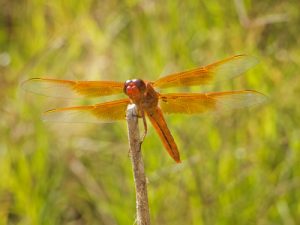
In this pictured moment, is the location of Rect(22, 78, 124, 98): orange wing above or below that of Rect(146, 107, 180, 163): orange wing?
above

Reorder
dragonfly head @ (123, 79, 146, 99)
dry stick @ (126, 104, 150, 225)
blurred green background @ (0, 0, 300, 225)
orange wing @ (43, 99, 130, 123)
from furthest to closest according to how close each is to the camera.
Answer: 1. blurred green background @ (0, 0, 300, 225)
2. orange wing @ (43, 99, 130, 123)
3. dragonfly head @ (123, 79, 146, 99)
4. dry stick @ (126, 104, 150, 225)

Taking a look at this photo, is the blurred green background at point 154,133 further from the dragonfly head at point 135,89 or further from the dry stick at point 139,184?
the dry stick at point 139,184

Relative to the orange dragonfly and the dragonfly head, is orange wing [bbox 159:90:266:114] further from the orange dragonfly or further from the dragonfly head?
the dragonfly head

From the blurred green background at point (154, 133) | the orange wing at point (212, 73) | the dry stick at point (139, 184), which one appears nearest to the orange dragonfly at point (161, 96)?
the orange wing at point (212, 73)

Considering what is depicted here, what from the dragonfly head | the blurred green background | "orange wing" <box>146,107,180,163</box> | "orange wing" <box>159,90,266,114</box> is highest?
the blurred green background

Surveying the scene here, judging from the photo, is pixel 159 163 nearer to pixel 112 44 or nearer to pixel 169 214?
pixel 169 214

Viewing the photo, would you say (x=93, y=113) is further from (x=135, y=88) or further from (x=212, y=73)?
(x=212, y=73)

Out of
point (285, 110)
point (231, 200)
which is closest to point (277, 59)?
point (285, 110)

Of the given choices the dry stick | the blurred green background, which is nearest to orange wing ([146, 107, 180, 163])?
the dry stick
